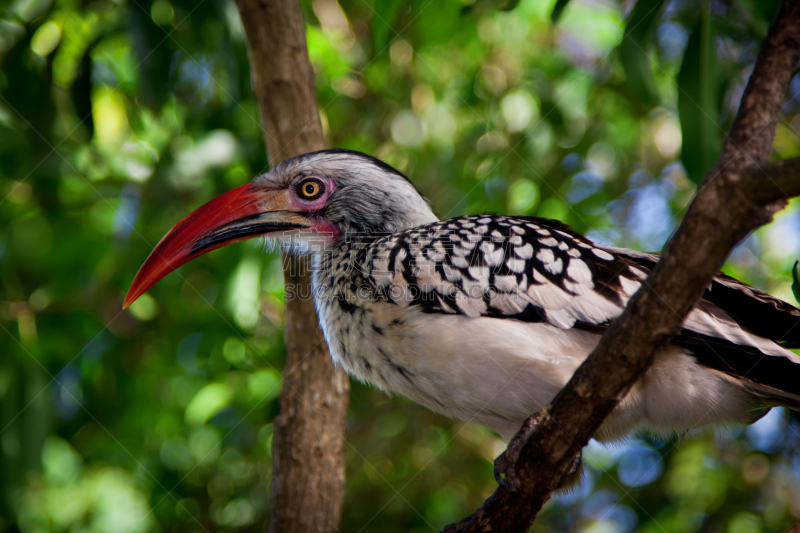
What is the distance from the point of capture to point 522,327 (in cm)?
210

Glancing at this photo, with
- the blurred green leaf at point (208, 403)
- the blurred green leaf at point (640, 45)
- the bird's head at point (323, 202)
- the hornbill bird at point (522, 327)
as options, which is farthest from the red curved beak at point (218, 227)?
the blurred green leaf at point (640, 45)

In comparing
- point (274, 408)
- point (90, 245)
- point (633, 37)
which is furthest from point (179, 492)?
point (633, 37)

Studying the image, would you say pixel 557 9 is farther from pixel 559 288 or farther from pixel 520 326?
pixel 520 326

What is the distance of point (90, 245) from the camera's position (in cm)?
326

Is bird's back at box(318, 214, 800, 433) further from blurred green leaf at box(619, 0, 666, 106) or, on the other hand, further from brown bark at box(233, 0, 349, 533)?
blurred green leaf at box(619, 0, 666, 106)

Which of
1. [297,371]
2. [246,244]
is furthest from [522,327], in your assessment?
[246,244]

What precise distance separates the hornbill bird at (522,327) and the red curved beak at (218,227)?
439mm

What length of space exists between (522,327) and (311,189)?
1265 mm

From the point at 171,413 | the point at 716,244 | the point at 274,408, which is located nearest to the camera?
the point at 716,244

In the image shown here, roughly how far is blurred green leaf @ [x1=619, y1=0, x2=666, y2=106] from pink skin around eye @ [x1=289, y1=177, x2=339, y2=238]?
1315mm

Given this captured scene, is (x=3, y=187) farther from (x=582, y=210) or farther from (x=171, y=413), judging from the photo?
(x=582, y=210)

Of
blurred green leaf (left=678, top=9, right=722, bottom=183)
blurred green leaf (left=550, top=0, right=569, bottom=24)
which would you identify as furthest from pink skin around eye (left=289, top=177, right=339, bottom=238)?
blurred green leaf (left=678, top=9, right=722, bottom=183)

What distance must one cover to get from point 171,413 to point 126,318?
743 mm

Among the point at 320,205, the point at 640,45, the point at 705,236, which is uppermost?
the point at 640,45
